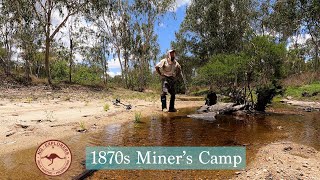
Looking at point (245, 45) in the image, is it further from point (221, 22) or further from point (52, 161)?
point (221, 22)

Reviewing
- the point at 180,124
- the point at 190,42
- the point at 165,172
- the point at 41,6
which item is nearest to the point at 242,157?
the point at 165,172

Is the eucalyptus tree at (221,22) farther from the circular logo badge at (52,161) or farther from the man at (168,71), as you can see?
the circular logo badge at (52,161)

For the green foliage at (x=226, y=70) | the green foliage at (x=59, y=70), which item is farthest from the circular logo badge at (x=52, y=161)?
the green foliage at (x=59, y=70)

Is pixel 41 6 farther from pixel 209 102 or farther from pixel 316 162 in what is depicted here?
pixel 316 162

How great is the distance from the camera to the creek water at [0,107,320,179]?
4.38 meters

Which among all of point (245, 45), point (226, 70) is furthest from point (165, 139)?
point (245, 45)

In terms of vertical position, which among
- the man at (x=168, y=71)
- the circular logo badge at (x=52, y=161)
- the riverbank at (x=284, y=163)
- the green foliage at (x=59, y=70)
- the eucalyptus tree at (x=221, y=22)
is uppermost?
the eucalyptus tree at (x=221, y=22)

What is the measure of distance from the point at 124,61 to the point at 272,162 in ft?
112

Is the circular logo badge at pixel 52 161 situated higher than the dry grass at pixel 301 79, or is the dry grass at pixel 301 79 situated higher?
the dry grass at pixel 301 79

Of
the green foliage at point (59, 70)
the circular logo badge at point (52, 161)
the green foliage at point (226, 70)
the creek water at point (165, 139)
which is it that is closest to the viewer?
the circular logo badge at point (52, 161)

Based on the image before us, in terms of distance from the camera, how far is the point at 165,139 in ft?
22.2

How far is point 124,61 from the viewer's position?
1494 inches

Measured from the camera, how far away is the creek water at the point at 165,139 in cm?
438

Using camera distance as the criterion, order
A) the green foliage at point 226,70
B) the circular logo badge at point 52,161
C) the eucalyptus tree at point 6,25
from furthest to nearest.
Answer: the eucalyptus tree at point 6,25 → the green foliage at point 226,70 → the circular logo badge at point 52,161
